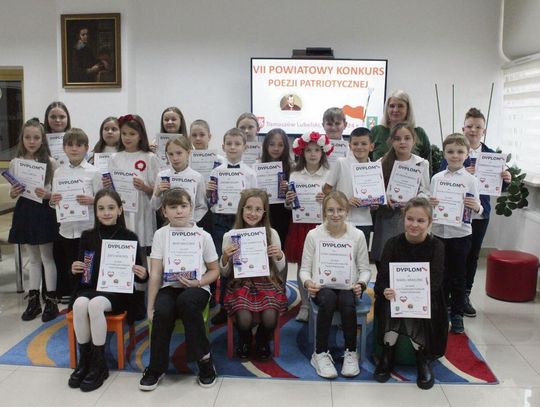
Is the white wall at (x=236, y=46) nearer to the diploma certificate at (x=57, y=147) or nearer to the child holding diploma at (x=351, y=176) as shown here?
the diploma certificate at (x=57, y=147)

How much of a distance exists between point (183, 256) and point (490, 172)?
7.07 feet

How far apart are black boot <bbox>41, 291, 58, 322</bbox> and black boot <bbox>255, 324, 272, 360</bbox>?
1522mm

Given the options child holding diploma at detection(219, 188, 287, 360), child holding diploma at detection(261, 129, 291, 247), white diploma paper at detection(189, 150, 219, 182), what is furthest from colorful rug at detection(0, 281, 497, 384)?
white diploma paper at detection(189, 150, 219, 182)

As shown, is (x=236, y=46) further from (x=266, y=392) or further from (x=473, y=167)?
(x=266, y=392)

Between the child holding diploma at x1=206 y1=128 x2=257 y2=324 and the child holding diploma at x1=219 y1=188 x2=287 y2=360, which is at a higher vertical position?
the child holding diploma at x1=206 y1=128 x2=257 y2=324

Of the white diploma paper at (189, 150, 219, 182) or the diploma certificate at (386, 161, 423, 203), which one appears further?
the white diploma paper at (189, 150, 219, 182)

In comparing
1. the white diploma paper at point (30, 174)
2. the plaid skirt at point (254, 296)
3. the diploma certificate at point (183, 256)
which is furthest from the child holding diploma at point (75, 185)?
the plaid skirt at point (254, 296)

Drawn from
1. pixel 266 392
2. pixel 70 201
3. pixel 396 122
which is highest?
pixel 396 122

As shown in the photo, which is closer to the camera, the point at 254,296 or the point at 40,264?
the point at 254,296

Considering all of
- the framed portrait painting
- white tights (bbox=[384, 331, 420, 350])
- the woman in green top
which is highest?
the framed portrait painting

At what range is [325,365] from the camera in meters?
2.80

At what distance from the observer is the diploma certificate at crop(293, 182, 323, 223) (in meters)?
3.30

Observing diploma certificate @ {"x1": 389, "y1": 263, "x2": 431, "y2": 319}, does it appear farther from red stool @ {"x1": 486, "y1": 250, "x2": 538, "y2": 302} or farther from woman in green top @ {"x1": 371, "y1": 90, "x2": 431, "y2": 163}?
red stool @ {"x1": 486, "y1": 250, "x2": 538, "y2": 302}

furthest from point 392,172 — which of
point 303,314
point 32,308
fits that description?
point 32,308
